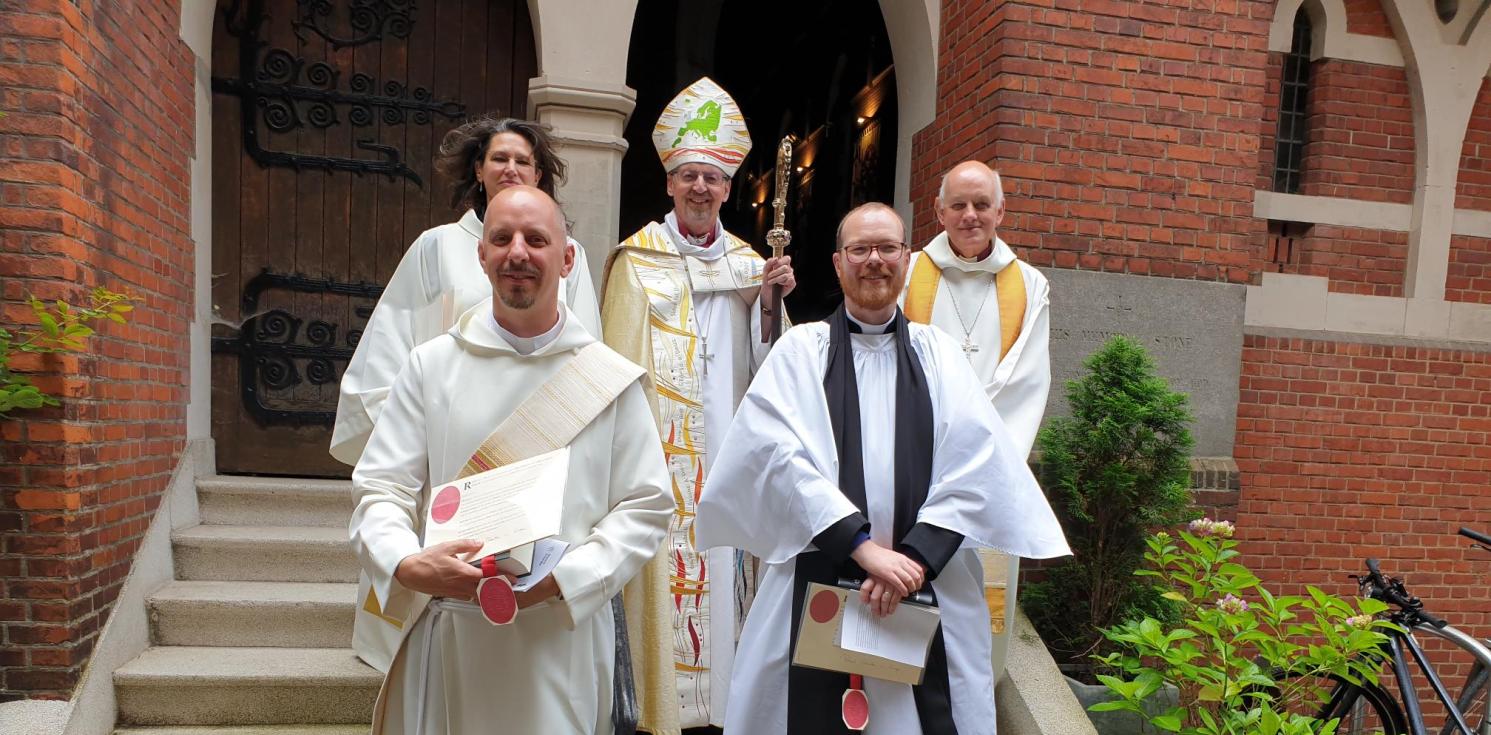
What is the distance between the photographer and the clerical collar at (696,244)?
149 inches

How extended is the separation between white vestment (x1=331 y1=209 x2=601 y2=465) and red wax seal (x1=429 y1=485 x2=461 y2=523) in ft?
4.14

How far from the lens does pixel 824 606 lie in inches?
98.5

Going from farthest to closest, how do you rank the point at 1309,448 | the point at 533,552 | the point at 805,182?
the point at 805,182 < the point at 1309,448 < the point at 533,552

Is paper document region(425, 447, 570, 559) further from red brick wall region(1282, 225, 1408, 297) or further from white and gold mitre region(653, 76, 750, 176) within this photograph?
red brick wall region(1282, 225, 1408, 297)

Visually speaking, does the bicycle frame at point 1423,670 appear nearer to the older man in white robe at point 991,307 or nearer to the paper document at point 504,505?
the older man in white robe at point 991,307

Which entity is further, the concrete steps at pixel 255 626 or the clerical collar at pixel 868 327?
the concrete steps at pixel 255 626

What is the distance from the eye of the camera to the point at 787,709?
2.67 metres

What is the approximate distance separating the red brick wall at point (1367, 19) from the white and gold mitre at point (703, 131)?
4.47 metres

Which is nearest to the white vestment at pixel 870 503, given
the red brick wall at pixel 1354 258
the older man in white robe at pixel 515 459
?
the older man in white robe at pixel 515 459

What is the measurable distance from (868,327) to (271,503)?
3364 mm

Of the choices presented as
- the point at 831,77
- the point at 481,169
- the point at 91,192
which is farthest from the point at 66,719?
the point at 831,77

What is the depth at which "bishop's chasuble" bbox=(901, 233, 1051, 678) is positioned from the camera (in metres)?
3.70

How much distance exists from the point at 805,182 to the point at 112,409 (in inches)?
270

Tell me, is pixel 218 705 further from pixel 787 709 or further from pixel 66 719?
pixel 787 709
